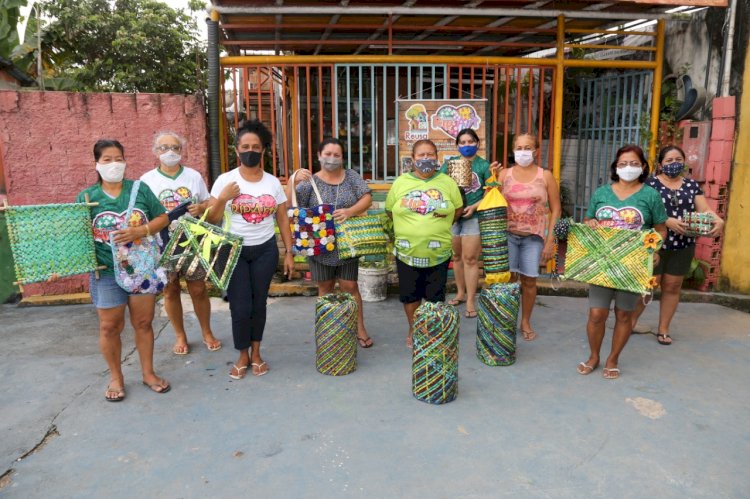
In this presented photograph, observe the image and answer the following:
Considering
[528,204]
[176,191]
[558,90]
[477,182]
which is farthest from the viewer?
[558,90]

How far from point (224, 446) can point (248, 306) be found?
3.38 feet

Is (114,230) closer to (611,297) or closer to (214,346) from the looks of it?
(214,346)

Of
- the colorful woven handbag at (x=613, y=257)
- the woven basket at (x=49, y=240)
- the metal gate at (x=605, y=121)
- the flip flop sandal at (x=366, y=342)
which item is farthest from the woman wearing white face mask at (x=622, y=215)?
the woven basket at (x=49, y=240)

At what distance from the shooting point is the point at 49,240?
3.12 meters

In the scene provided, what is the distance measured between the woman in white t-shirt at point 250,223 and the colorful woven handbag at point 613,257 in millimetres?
2083

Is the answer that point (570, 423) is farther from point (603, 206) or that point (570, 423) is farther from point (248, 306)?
point (248, 306)

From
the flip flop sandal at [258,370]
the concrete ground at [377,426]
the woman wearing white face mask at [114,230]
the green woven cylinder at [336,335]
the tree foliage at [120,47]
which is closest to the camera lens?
the concrete ground at [377,426]

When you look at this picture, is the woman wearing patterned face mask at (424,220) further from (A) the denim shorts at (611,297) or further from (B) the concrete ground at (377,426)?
(A) the denim shorts at (611,297)

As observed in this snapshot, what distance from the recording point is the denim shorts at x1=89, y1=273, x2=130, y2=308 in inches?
128

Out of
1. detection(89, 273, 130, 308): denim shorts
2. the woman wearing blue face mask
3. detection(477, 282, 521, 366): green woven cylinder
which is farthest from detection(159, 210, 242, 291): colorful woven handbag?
the woman wearing blue face mask

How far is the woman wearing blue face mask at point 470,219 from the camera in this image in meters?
4.70

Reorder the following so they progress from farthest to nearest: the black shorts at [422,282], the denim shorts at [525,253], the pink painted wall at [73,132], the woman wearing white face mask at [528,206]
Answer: the pink painted wall at [73,132] < the denim shorts at [525,253] < the woman wearing white face mask at [528,206] < the black shorts at [422,282]

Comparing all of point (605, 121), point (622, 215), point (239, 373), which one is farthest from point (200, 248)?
point (605, 121)

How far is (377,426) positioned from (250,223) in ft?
5.13
